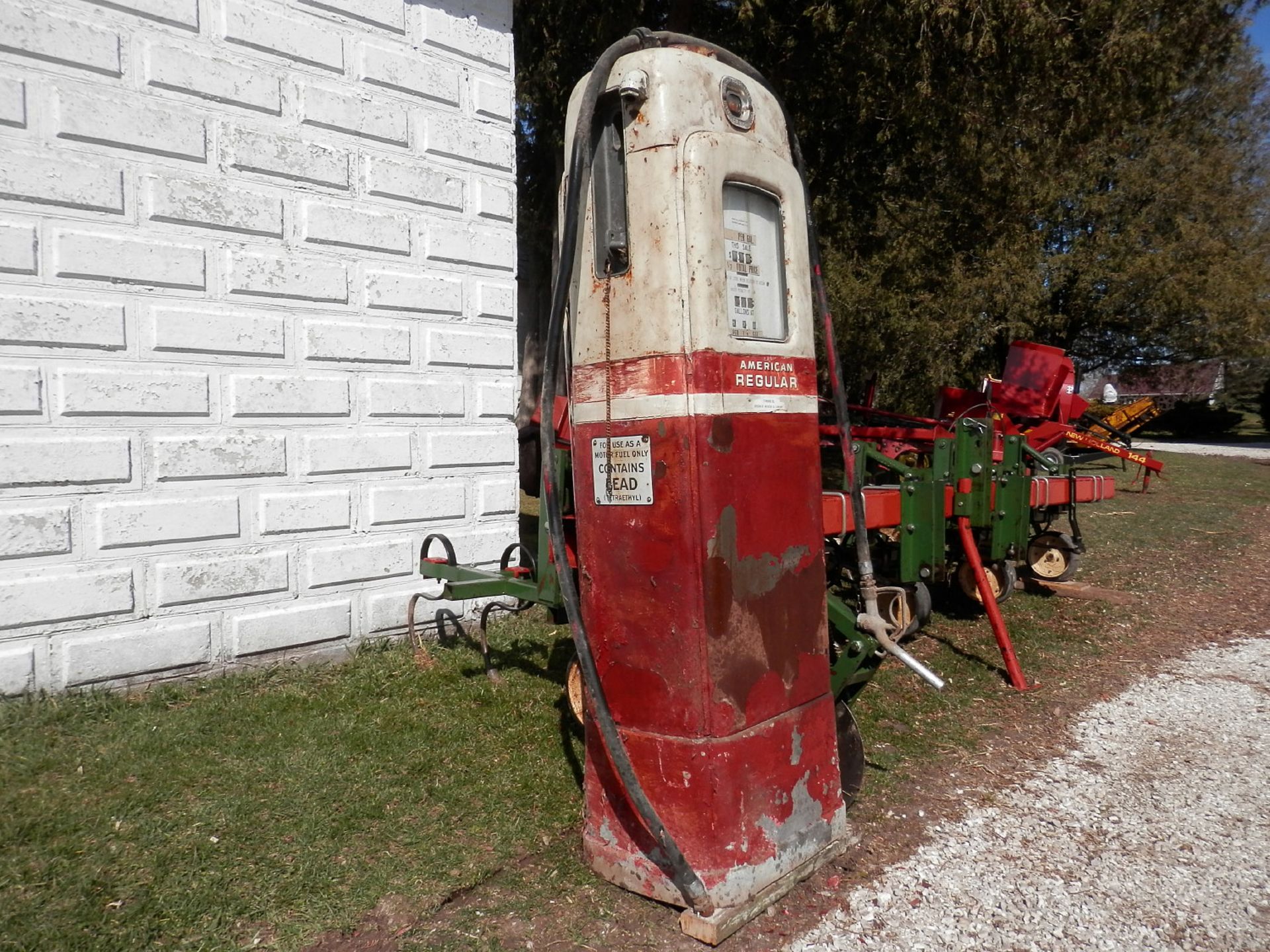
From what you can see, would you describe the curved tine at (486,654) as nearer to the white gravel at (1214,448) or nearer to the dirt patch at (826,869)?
the dirt patch at (826,869)

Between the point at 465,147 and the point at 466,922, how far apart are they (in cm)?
447

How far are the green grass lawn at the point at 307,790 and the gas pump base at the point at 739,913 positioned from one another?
1.02 ft

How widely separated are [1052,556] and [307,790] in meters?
6.18

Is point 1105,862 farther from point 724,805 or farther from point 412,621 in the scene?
point 412,621

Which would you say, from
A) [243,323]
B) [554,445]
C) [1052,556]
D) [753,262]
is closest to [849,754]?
[554,445]

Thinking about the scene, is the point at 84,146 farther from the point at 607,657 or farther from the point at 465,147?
the point at 607,657

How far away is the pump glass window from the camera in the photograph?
3.08m

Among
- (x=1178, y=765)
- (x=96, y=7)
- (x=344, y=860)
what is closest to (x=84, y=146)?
(x=96, y=7)

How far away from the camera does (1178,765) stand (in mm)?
4477

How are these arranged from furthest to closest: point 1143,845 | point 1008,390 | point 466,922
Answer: point 1008,390 → point 1143,845 → point 466,922

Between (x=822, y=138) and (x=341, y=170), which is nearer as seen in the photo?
(x=341, y=170)

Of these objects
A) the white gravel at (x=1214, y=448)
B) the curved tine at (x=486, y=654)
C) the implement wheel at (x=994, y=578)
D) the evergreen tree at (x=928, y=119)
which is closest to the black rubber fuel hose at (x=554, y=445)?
the curved tine at (x=486, y=654)

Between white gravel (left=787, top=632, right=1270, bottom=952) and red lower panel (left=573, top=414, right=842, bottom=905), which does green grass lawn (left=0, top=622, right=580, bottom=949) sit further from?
white gravel (left=787, top=632, right=1270, bottom=952)

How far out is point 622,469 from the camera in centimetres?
312
